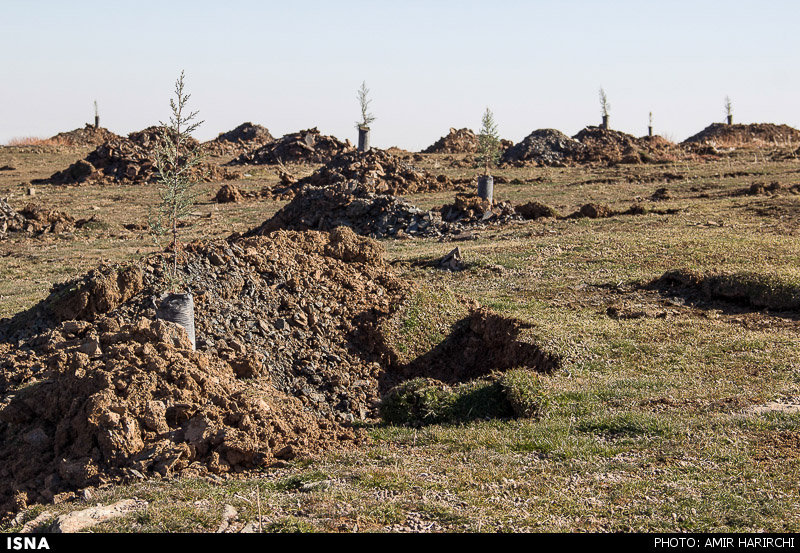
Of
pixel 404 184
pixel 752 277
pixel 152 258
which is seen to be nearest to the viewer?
pixel 152 258

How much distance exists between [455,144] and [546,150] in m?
13.6

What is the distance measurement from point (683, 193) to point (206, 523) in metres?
25.6

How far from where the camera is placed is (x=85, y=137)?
5981 centimetres

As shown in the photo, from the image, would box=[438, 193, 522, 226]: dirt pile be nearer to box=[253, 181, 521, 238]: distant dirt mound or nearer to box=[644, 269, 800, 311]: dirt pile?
box=[253, 181, 521, 238]: distant dirt mound

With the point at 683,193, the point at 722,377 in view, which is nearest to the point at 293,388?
the point at 722,377

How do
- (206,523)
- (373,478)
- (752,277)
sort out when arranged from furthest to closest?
(752,277) → (373,478) → (206,523)

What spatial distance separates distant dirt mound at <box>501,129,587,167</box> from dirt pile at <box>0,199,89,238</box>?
24.3 meters

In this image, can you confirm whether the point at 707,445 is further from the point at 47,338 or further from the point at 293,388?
the point at 47,338

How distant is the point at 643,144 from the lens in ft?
167

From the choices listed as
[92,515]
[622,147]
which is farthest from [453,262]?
[622,147]

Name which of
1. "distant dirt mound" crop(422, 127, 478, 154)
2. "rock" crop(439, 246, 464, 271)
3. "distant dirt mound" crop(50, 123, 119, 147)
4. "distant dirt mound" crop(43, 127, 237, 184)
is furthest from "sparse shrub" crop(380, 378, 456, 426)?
"distant dirt mound" crop(50, 123, 119, 147)

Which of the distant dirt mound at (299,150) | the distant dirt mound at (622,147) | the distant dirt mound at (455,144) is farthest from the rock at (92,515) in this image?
the distant dirt mound at (455,144)

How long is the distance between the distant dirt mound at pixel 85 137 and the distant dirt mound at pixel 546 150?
3123 centimetres

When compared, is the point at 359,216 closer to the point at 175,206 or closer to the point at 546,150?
the point at 175,206
